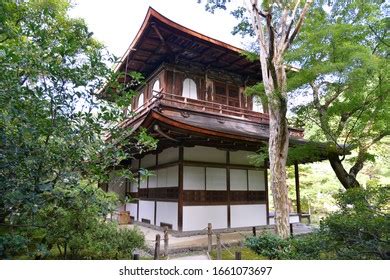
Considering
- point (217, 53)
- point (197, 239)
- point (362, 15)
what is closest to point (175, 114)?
point (217, 53)

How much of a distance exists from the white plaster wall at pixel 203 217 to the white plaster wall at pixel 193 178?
552 mm

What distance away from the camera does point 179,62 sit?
8516 mm

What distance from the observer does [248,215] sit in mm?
8094

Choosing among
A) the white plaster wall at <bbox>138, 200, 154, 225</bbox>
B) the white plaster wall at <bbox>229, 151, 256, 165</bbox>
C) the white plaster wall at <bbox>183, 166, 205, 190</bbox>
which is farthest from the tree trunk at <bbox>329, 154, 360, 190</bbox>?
the white plaster wall at <bbox>138, 200, 154, 225</bbox>

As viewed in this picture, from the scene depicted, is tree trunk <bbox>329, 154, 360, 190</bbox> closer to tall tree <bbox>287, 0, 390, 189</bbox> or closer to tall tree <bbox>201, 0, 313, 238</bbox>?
tall tree <bbox>287, 0, 390, 189</bbox>

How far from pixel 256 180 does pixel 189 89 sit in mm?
3685

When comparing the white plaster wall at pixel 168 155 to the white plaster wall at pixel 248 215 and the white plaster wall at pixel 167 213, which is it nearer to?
the white plaster wall at pixel 167 213

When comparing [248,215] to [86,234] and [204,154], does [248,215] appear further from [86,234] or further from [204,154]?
[86,234]

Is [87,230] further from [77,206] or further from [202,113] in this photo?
[202,113]

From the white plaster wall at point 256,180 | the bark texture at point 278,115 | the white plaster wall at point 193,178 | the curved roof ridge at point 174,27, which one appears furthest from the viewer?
the white plaster wall at point 256,180

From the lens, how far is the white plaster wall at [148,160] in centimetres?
915

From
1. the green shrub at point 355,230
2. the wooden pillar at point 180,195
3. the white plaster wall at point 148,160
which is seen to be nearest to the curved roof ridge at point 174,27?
the wooden pillar at point 180,195
